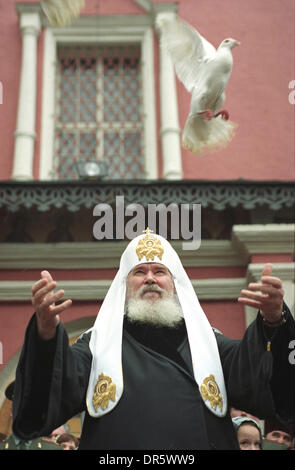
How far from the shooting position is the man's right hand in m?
3.54

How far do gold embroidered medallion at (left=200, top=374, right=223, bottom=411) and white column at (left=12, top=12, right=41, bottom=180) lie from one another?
15.3ft

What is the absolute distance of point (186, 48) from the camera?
6395mm

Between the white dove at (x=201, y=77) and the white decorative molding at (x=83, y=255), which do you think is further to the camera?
the white decorative molding at (x=83, y=255)

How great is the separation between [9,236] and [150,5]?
3.43 metres

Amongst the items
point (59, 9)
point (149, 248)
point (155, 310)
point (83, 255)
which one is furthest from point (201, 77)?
point (155, 310)

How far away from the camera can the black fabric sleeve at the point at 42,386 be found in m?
3.64

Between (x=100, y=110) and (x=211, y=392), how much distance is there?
19.0 ft

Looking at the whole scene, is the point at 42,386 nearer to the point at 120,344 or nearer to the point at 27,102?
the point at 120,344

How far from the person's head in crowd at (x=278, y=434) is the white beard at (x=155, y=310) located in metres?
2.66

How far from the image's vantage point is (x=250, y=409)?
376cm

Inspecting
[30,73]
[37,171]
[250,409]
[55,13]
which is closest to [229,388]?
[250,409]

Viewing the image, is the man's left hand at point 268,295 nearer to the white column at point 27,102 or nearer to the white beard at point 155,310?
the white beard at point 155,310

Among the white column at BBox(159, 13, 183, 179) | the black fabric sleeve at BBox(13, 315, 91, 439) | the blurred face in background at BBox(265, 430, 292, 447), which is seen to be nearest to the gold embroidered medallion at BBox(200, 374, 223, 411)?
the black fabric sleeve at BBox(13, 315, 91, 439)

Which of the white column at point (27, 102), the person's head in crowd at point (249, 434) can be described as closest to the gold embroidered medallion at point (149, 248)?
the person's head in crowd at point (249, 434)
